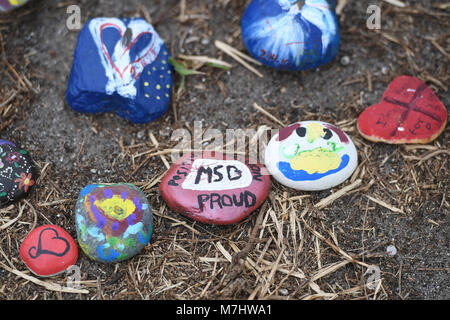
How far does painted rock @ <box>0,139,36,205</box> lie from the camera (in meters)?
1.83

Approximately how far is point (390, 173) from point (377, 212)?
0.20 meters

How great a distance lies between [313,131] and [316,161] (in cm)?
14

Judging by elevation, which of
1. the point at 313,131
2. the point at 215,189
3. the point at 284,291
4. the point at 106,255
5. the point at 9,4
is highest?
the point at 9,4

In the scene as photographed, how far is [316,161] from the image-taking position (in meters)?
1.86

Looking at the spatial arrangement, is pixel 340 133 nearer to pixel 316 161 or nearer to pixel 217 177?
pixel 316 161

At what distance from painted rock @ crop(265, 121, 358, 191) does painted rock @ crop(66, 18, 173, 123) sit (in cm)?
59

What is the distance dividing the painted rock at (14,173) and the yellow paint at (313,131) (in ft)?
3.91

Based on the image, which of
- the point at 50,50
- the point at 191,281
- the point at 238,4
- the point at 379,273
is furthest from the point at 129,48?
the point at 379,273

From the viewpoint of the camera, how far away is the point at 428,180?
197cm

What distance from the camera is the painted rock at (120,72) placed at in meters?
1.95

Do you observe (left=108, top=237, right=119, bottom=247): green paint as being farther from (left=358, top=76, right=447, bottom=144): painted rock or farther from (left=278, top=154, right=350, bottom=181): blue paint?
(left=358, top=76, right=447, bottom=144): painted rock

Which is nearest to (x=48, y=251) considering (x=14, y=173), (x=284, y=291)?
(x=14, y=173)

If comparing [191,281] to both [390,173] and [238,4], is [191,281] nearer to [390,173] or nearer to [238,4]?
[390,173]
